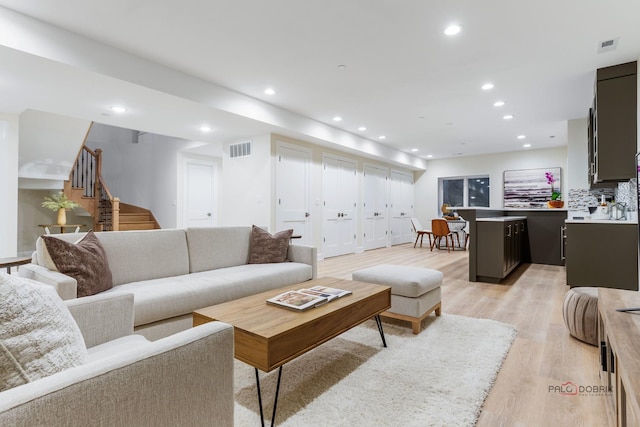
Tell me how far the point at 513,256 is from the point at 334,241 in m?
3.17

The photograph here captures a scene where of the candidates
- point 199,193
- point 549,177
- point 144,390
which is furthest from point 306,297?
point 549,177

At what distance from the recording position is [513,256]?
4.87 metres

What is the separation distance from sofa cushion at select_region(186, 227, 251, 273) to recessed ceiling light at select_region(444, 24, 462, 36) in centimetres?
265

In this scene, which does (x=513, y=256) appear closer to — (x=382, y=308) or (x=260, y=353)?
(x=382, y=308)

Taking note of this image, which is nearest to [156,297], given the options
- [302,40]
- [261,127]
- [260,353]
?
[260,353]

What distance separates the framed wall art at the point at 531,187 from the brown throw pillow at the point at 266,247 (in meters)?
6.98

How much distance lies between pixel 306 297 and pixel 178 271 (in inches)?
56.3

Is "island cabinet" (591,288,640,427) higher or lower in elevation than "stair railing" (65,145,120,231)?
lower

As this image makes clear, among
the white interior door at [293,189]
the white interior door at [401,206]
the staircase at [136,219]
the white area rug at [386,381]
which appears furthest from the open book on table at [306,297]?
the white interior door at [401,206]

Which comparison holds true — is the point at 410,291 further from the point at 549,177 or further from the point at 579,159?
the point at 549,177

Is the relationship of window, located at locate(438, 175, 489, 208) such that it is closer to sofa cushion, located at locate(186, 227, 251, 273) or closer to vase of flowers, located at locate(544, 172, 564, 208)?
vase of flowers, located at locate(544, 172, 564, 208)

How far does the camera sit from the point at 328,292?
2.04 meters

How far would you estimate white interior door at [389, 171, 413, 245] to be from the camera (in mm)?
8828

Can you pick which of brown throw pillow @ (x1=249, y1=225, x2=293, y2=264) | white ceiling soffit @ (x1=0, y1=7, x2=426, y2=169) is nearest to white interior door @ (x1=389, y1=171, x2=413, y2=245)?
white ceiling soffit @ (x1=0, y1=7, x2=426, y2=169)
